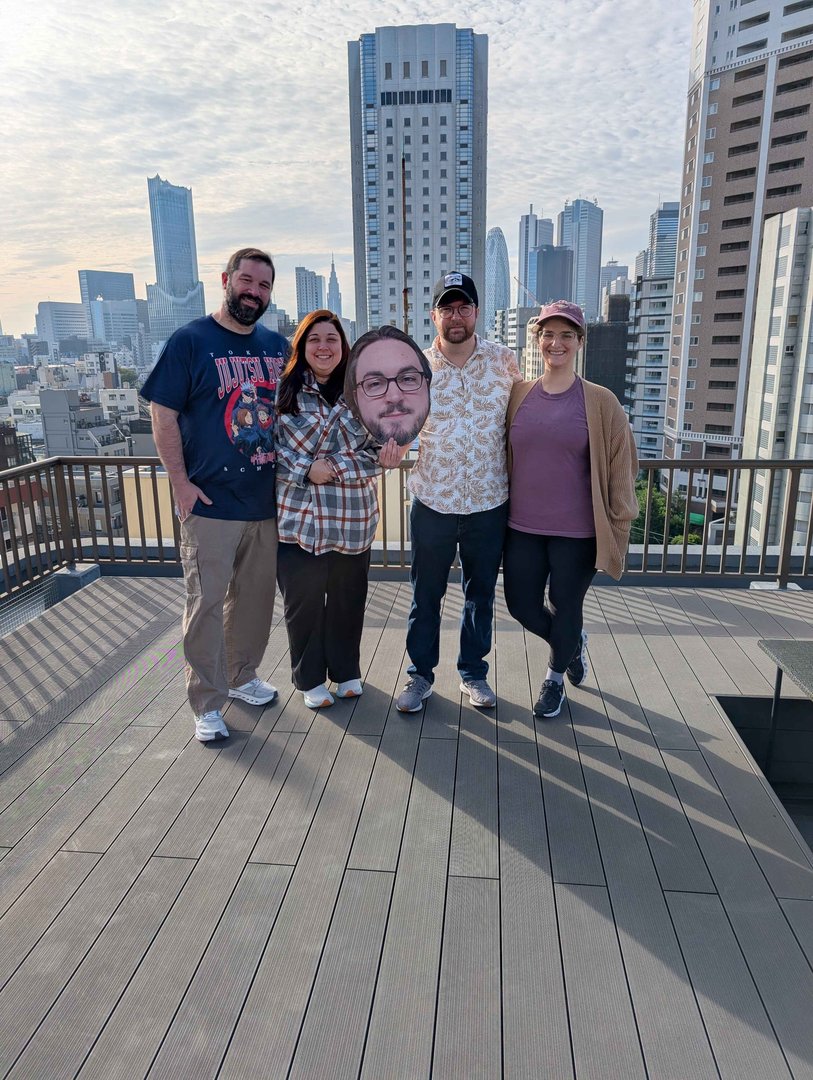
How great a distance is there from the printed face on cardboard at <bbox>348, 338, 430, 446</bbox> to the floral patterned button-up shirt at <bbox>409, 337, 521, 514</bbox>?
0.10m

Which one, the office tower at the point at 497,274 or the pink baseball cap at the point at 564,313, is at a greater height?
the office tower at the point at 497,274

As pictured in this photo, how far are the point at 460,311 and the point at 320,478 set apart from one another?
0.80m

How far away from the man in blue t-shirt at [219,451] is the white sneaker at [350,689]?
495 millimetres

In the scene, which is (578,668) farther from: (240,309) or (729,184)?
(729,184)

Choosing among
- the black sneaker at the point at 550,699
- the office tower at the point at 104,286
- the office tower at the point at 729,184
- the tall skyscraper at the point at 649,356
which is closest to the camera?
the black sneaker at the point at 550,699

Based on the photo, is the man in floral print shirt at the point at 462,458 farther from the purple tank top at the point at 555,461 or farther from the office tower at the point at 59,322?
the office tower at the point at 59,322

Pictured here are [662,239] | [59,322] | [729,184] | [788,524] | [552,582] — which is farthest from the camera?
[662,239]

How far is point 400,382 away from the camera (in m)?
2.59

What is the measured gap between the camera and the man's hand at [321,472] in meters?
2.66

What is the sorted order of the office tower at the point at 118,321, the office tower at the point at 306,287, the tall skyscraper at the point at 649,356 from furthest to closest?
the office tower at the point at 118,321 < the office tower at the point at 306,287 < the tall skyscraper at the point at 649,356

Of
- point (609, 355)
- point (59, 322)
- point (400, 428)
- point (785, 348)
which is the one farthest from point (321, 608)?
point (59, 322)

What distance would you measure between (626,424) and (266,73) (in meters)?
7.91

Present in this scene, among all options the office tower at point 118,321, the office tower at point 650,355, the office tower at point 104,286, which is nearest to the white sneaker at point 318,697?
the office tower at point 650,355

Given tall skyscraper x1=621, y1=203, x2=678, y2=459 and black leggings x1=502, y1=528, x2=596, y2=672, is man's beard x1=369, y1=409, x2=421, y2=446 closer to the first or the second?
black leggings x1=502, y1=528, x2=596, y2=672
